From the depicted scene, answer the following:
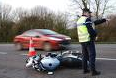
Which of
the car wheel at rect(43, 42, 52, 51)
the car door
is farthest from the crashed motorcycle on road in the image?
the car door

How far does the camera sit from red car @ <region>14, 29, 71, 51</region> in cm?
1903

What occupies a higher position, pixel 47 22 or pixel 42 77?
pixel 47 22

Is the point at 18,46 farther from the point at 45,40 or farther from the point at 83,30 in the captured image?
the point at 83,30

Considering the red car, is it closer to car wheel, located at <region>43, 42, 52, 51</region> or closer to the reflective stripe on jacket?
car wheel, located at <region>43, 42, 52, 51</region>

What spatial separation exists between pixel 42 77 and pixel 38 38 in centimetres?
1002

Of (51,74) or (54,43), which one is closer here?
(51,74)

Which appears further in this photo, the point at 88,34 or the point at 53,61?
the point at 53,61

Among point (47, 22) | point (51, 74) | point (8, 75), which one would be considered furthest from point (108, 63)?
point (47, 22)

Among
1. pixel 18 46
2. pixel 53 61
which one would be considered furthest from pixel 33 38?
pixel 53 61

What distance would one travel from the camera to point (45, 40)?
19391 millimetres

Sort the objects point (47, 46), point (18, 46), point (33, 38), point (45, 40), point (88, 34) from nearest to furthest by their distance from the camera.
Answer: point (88, 34)
point (47, 46)
point (45, 40)
point (33, 38)
point (18, 46)

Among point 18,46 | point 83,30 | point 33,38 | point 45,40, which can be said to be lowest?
point 18,46

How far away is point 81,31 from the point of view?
31.1 ft

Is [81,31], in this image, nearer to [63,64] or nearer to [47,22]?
[63,64]
